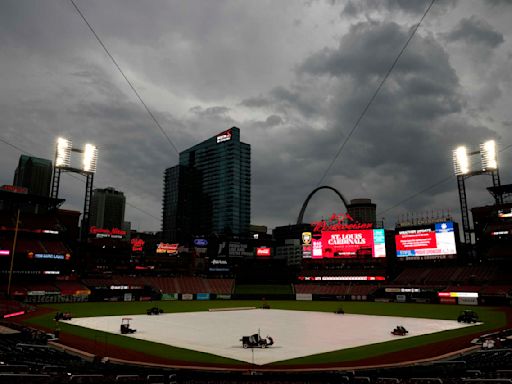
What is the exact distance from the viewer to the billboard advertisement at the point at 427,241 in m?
80.9

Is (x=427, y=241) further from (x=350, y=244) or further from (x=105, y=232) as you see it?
(x=105, y=232)

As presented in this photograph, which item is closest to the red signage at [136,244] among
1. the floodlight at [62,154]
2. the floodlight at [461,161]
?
the floodlight at [62,154]

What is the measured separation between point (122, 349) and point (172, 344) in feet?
12.1

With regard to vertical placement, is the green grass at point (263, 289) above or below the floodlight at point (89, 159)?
below

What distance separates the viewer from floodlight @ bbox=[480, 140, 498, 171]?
80.6 m

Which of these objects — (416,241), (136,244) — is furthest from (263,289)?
(136,244)

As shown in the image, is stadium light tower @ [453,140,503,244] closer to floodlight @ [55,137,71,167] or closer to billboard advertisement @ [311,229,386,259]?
billboard advertisement @ [311,229,386,259]

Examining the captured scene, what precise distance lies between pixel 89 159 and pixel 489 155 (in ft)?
299

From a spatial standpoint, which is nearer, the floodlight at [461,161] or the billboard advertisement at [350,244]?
the floodlight at [461,161]

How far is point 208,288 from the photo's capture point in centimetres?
9769

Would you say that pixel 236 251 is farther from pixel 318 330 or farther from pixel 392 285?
pixel 318 330

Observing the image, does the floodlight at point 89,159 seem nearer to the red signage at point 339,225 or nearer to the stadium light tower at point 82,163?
the stadium light tower at point 82,163

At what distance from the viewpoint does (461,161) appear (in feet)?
281

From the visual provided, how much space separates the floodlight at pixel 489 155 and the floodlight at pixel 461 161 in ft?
12.8
